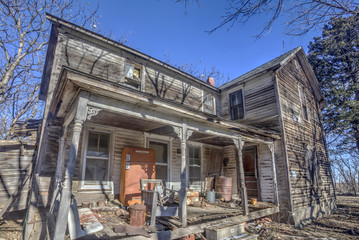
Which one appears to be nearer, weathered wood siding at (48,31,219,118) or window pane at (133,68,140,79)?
weathered wood siding at (48,31,219,118)

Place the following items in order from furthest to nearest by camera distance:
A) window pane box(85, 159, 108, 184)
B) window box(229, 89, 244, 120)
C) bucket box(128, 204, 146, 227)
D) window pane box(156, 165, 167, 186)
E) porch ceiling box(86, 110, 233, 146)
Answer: window box(229, 89, 244, 120), window pane box(156, 165, 167, 186), window pane box(85, 159, 108, 184), porch ceiling box(86, 110, 233, 146), bucket box(128, 204, 146, 227)

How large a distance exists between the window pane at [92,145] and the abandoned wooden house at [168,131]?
0.03 m

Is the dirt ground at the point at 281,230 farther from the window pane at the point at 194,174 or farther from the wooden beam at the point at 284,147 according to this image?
the window pane at the point at 194,174

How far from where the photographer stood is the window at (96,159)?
647cm

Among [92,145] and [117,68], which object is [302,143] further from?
[92,145]

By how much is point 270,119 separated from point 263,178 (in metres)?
2.80

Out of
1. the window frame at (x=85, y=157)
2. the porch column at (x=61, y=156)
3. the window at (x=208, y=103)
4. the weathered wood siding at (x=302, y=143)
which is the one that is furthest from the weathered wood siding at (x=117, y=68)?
the weathered wood siding at (x=302, y=143)

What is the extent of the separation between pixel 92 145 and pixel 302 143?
1011 cm

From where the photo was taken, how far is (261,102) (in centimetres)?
1030

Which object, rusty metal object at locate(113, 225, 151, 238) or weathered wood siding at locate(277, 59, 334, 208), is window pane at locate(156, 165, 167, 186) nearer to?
rusty metal object at locate(113, 225, 151, 238)

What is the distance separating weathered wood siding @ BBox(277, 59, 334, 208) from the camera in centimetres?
941

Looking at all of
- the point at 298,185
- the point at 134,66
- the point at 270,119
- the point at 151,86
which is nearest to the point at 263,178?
the point at 298,185

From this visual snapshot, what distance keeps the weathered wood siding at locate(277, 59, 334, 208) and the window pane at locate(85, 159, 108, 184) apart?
25.1 ft

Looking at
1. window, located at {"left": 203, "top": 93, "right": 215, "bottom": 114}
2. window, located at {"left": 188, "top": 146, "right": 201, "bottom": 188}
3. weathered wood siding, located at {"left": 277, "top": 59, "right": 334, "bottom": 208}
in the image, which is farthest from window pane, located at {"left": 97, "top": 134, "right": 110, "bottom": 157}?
weathered wood siding, located at {"left": 277, "top": 59, "right": 334, "bottom": 208}
